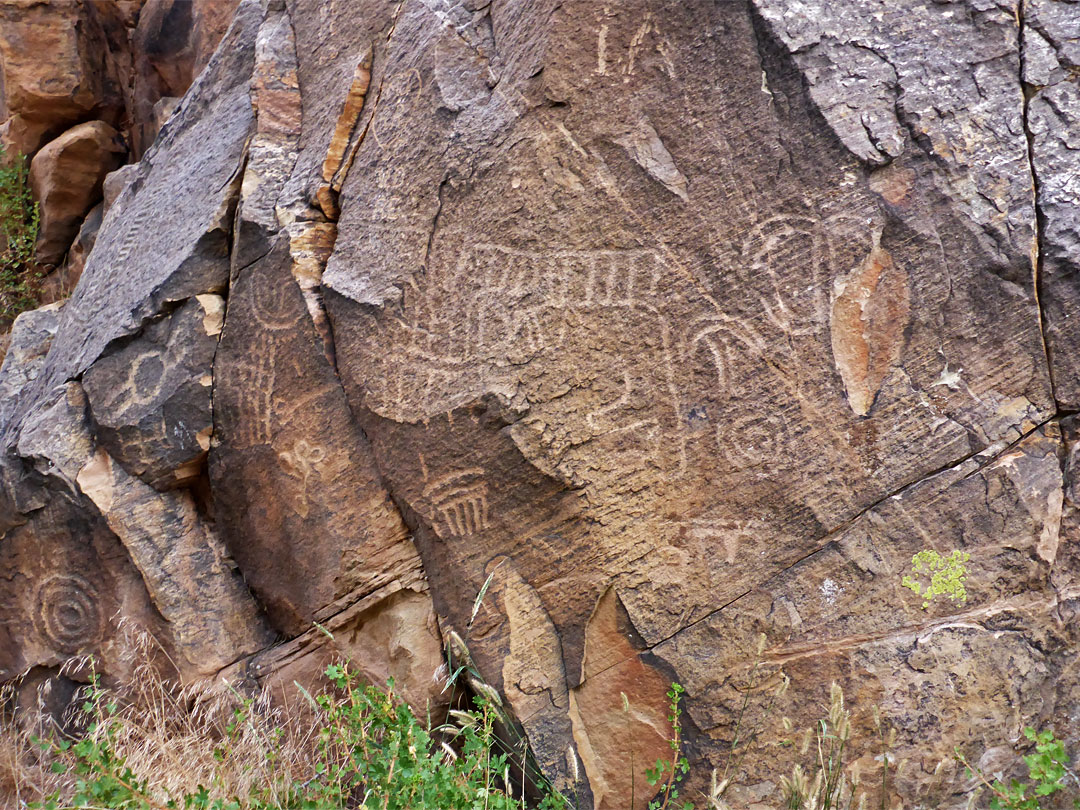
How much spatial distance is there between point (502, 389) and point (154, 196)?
186cm

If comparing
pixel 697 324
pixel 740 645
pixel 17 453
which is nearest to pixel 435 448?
pixel 697 324

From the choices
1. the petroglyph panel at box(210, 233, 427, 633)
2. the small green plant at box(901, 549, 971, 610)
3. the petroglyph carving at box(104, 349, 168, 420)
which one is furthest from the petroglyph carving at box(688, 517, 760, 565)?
the petroglyph carving at box(104, 349, 168, 420)

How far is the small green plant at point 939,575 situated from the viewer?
2148 mm

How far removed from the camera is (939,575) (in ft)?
7.08

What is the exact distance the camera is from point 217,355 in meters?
2.86

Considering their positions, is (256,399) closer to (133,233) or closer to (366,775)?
(133,233)

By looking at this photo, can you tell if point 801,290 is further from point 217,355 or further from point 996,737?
point 217,355

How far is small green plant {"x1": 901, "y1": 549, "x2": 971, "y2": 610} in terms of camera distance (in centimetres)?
215

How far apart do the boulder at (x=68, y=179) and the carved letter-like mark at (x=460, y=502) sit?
3.87 m

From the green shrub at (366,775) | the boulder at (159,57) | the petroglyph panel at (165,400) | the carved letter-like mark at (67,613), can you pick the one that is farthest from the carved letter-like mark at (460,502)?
the boulder at (159,57)

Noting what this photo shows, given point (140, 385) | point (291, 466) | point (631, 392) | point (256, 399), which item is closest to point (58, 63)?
point (140, 385)

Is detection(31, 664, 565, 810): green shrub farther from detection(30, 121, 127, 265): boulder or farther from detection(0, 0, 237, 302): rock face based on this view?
detection(30, 121, 127, 265): boulder

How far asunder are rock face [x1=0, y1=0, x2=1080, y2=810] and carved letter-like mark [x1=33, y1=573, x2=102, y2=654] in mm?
13

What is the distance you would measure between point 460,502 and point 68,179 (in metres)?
4.00
